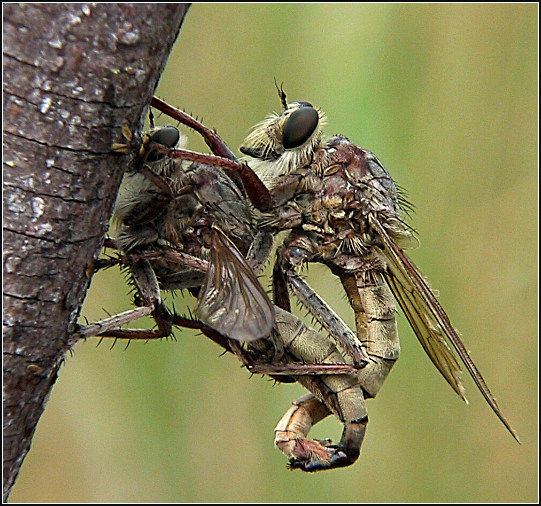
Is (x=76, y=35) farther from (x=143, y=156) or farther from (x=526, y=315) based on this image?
(x=526, y=315)

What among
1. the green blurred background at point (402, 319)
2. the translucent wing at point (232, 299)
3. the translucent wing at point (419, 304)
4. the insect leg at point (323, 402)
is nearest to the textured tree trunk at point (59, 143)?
the translucent wing at point (232, 299)

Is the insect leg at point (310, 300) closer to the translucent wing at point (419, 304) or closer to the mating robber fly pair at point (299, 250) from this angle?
the mating robber fly pair at point (299, 250)

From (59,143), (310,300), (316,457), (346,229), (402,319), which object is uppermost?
(59,143)

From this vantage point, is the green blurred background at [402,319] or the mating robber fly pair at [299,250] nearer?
the mating robber fly pair at [299,250]

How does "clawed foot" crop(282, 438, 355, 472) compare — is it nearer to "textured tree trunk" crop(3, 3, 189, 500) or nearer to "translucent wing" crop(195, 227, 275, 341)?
"translucent wing" crop(195, 227, 275, 341)

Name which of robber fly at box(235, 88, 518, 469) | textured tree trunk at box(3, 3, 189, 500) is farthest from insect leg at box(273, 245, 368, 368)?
textured tree trunk at box(3, 3, 189, 500)

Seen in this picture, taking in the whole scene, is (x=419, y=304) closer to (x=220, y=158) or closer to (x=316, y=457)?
(x=316, y=457)

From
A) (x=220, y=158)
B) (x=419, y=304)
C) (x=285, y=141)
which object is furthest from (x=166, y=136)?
(x=419, y=304)
